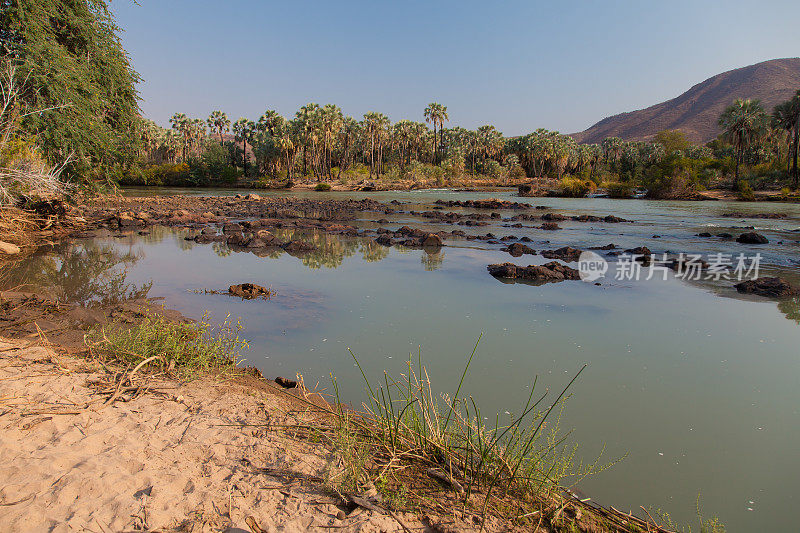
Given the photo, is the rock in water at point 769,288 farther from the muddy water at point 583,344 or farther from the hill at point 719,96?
the hill at point 719,96

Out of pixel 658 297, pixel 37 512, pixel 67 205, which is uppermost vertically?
pixel 67 205

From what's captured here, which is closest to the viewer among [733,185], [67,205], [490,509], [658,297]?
[490,509]

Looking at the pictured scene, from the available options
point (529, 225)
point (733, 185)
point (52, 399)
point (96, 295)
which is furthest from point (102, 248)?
point (733, 185)

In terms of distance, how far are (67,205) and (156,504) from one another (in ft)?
64.6

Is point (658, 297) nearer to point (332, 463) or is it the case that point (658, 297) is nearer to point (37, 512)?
point (332, 463)

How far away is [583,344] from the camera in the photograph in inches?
265

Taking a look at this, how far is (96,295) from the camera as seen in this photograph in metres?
8.97

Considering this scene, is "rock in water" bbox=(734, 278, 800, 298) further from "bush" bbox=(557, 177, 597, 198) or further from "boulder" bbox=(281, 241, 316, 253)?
"bush" bbox=(557, 177, 597, 198)

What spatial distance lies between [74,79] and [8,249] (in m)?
5.92

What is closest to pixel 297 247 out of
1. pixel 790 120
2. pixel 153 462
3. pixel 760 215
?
pixel 153 462

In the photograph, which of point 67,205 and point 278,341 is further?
point 67,205

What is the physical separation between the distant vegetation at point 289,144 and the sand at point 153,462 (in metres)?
9.94

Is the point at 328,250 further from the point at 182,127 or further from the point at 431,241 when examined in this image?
the point at 182,127

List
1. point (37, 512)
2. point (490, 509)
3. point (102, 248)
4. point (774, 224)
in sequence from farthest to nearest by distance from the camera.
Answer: point (774, 224) < point (102, 248) < point (490, 509) < point (37, 512)
